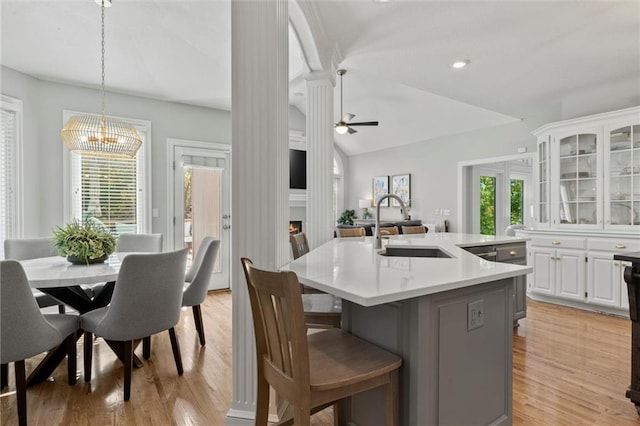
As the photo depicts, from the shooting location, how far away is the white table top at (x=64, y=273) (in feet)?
6.87

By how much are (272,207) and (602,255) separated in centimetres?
400

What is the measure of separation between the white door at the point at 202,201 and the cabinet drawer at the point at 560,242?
4313 mm

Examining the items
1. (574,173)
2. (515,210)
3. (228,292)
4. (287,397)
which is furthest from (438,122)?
(287,397)

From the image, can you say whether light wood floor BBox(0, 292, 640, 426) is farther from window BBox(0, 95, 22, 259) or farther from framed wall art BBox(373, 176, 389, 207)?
framed wall art BBox(373, 176, 389, 207)

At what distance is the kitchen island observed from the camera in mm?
1243

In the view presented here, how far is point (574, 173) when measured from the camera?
419cm

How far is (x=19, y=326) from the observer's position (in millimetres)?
1841

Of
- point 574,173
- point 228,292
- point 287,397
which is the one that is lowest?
point 228,292

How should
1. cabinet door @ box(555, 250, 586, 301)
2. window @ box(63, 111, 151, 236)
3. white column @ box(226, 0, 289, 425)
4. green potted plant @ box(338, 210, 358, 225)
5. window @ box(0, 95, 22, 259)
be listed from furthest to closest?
1. green potted plant @ box(338, 210, 358, 225)
2. window @ box(63, 111, 151, 236)
3. cabinet door @ box(555, 250, 586, 301)
4. window @ box(0, 95, 22, 259)
5. white column @ box(226, 0, 289, 425)

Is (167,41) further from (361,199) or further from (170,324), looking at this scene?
(361,199)

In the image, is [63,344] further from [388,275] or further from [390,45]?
[390,45]

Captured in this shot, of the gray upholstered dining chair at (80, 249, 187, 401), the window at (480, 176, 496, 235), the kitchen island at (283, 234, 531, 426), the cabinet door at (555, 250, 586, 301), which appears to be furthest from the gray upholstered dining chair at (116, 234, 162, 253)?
the window at (480, 176, 496, 235)

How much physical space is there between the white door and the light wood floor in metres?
1.84

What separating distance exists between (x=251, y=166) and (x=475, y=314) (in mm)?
1270
